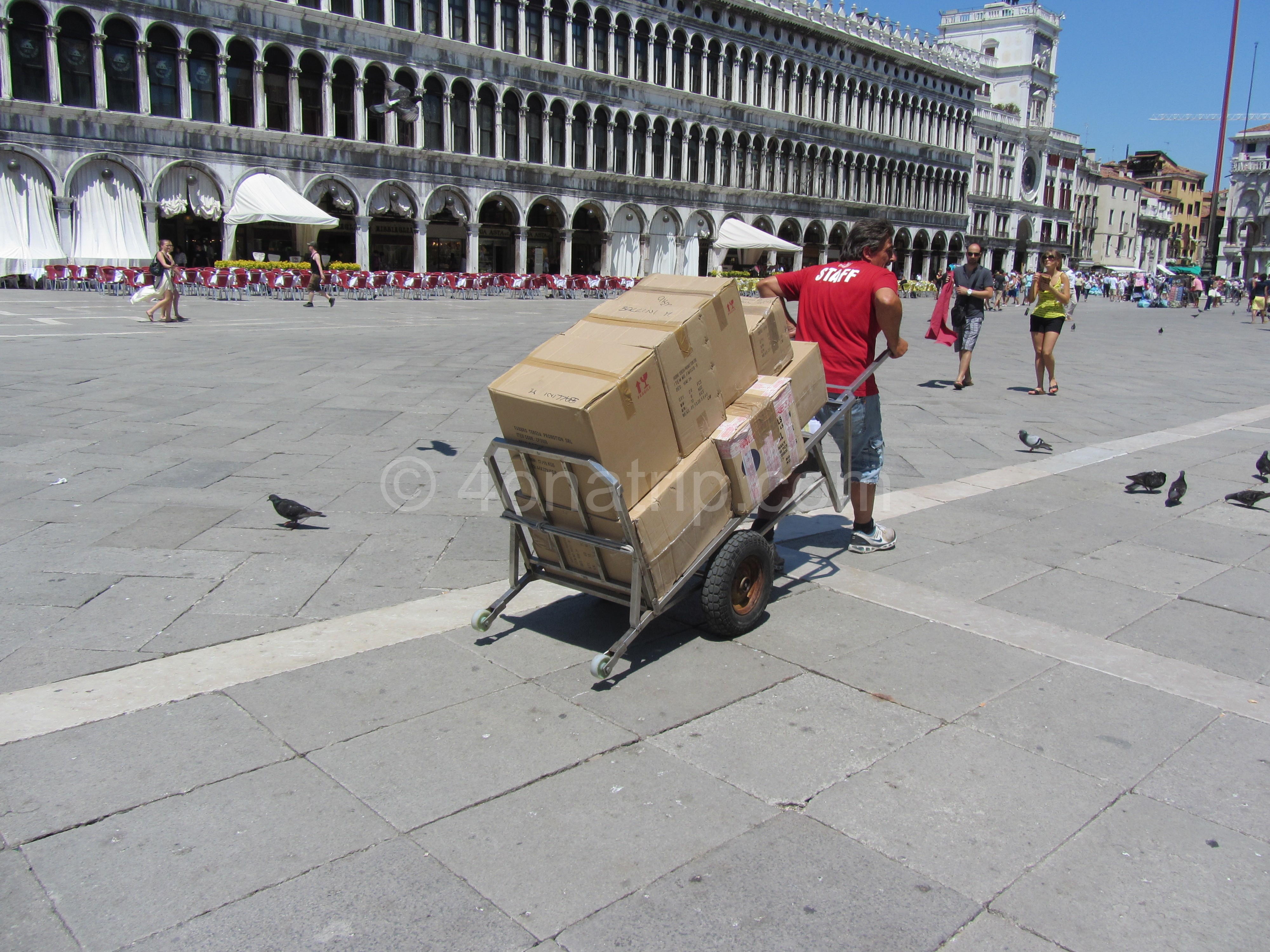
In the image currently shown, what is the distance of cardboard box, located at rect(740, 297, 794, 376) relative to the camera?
4051mm

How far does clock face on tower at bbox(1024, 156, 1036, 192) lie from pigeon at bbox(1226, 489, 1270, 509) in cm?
7468

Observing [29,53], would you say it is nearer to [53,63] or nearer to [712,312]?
[53,63]

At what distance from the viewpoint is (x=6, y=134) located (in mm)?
25094

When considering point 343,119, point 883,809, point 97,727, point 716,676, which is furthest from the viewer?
point 343,119

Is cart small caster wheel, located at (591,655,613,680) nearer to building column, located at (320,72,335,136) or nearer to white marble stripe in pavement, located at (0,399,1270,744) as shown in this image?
white marble stripe in pavement, located at (0,399,1270,744)

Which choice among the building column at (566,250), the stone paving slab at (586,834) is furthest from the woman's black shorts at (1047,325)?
the building column at (566,250)

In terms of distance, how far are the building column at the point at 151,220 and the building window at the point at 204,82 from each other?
2981 millimetres

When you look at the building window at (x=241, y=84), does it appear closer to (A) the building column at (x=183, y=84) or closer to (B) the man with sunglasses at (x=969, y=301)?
(A) the building column at (x=183, y=84)

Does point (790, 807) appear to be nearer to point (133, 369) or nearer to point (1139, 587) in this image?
point (1139, 587)

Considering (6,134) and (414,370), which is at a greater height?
(6,134)

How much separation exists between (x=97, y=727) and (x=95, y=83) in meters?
29.4

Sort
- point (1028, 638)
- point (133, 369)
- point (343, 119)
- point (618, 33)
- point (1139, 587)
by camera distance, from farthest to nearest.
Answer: point (618, 33) < point (343, 119) < point (133, 369) < point (1139, 587) < point (1028, 638)

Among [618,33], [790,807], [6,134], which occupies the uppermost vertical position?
[618,33]

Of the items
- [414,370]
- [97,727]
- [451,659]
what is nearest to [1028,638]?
[451,659]
